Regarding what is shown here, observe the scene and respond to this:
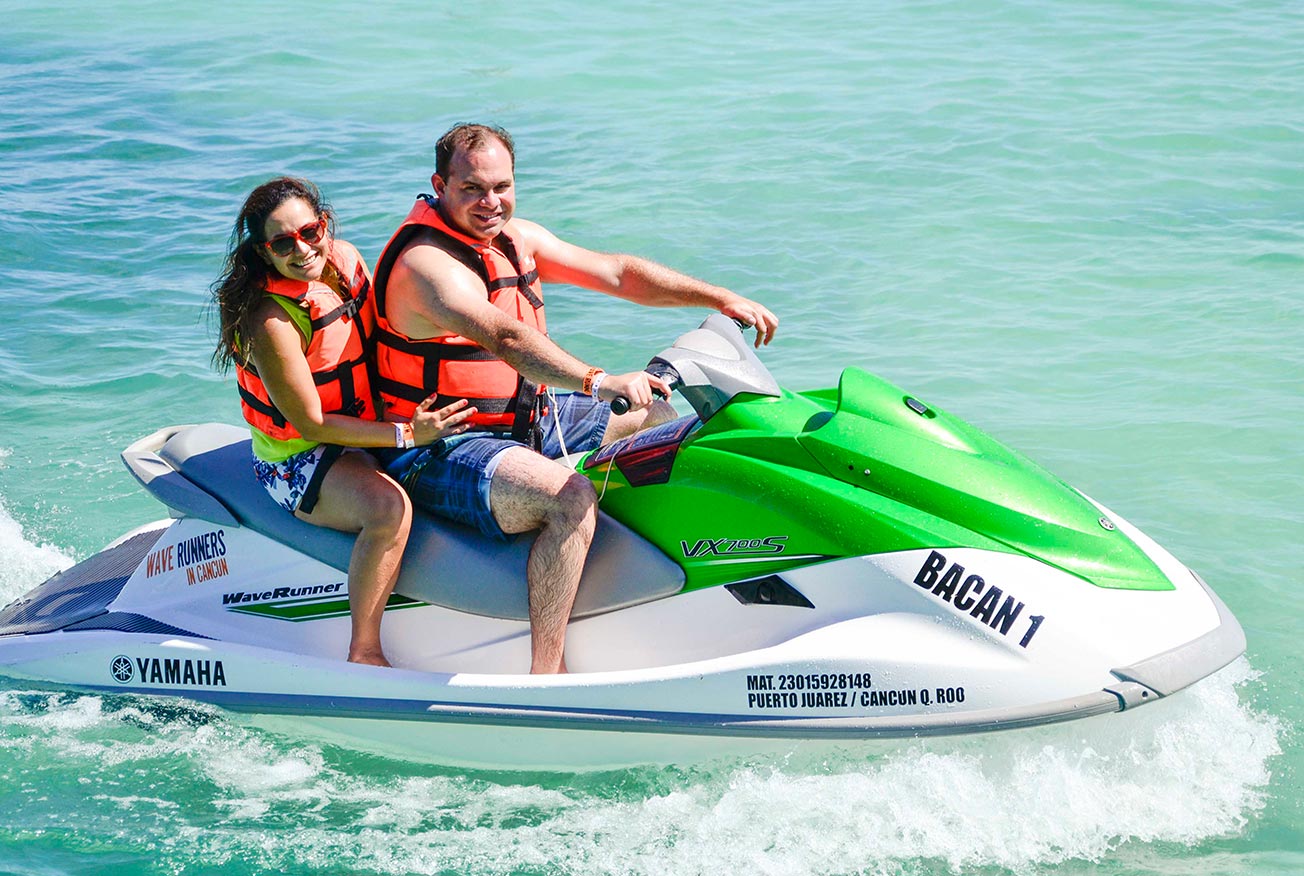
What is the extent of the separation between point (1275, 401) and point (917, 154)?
4171 mm

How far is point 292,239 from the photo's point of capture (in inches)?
145

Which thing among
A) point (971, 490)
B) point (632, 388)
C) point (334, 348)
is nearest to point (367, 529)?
point (334, 348)

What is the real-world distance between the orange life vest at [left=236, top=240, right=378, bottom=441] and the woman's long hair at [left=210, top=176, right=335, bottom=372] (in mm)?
46

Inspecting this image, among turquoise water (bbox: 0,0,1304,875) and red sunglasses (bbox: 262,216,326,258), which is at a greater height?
red sunglasses (bbox: 262,216,326,258)

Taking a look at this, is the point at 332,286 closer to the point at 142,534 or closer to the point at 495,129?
the point at 495,129

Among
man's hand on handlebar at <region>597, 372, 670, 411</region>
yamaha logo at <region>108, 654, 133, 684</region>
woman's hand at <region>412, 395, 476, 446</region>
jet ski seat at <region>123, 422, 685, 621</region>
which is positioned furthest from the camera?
yamaha logo at <region>108, 654, 133, 684</region>

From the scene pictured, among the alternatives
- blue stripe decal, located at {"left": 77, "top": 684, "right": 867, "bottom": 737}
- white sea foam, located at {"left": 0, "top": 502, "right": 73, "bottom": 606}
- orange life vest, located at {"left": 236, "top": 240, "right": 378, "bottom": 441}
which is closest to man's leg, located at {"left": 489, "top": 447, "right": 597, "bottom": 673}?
blue stripe decal, located at {"left": 77, "top": 684, "right": 867, "bottom": 737}

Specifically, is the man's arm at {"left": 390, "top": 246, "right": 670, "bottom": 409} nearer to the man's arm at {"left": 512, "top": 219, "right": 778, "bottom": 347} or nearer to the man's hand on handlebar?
the man's hand on handlebar

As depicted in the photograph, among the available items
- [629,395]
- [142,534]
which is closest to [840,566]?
[629,395]

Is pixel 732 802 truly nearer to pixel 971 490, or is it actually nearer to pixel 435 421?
pixel 971 490

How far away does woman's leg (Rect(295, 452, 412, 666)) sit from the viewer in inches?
152

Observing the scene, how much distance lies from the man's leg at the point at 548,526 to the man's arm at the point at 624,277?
75 centimetres

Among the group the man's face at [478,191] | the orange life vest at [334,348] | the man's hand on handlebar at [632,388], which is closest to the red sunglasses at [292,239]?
the orange life vest at [334,348]

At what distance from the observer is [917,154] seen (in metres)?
10.1
